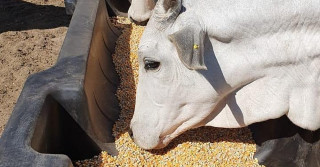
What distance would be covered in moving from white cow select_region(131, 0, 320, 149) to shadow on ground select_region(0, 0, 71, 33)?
280 centimetres

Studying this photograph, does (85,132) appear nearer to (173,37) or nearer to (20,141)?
(20,141)

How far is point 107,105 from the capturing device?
8.10 feet

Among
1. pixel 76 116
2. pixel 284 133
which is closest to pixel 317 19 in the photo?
pixel 284 133

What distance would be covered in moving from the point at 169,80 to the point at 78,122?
59 centimetres

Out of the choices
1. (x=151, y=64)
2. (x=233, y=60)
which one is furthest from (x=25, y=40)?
(x=233, y=60)

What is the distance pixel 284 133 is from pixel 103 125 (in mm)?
939

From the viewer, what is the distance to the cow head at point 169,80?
1597mm

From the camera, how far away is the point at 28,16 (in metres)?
4.59

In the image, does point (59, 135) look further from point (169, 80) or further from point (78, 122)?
point (169, 80)

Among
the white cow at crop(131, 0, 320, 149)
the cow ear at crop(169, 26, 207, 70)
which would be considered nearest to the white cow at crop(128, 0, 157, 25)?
the white cow at crop(131, 0, 320, 149)

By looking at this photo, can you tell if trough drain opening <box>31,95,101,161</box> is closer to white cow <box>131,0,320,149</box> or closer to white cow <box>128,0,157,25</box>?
white cow <box>131,0,320,149</box>

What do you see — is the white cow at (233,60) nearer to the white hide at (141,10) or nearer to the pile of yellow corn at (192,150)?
the pile of yellow corn at (192,150)

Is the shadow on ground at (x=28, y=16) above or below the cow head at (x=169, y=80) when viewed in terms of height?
below

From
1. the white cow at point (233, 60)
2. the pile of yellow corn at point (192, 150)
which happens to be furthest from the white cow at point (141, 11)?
the white cow at point (233, 60)
